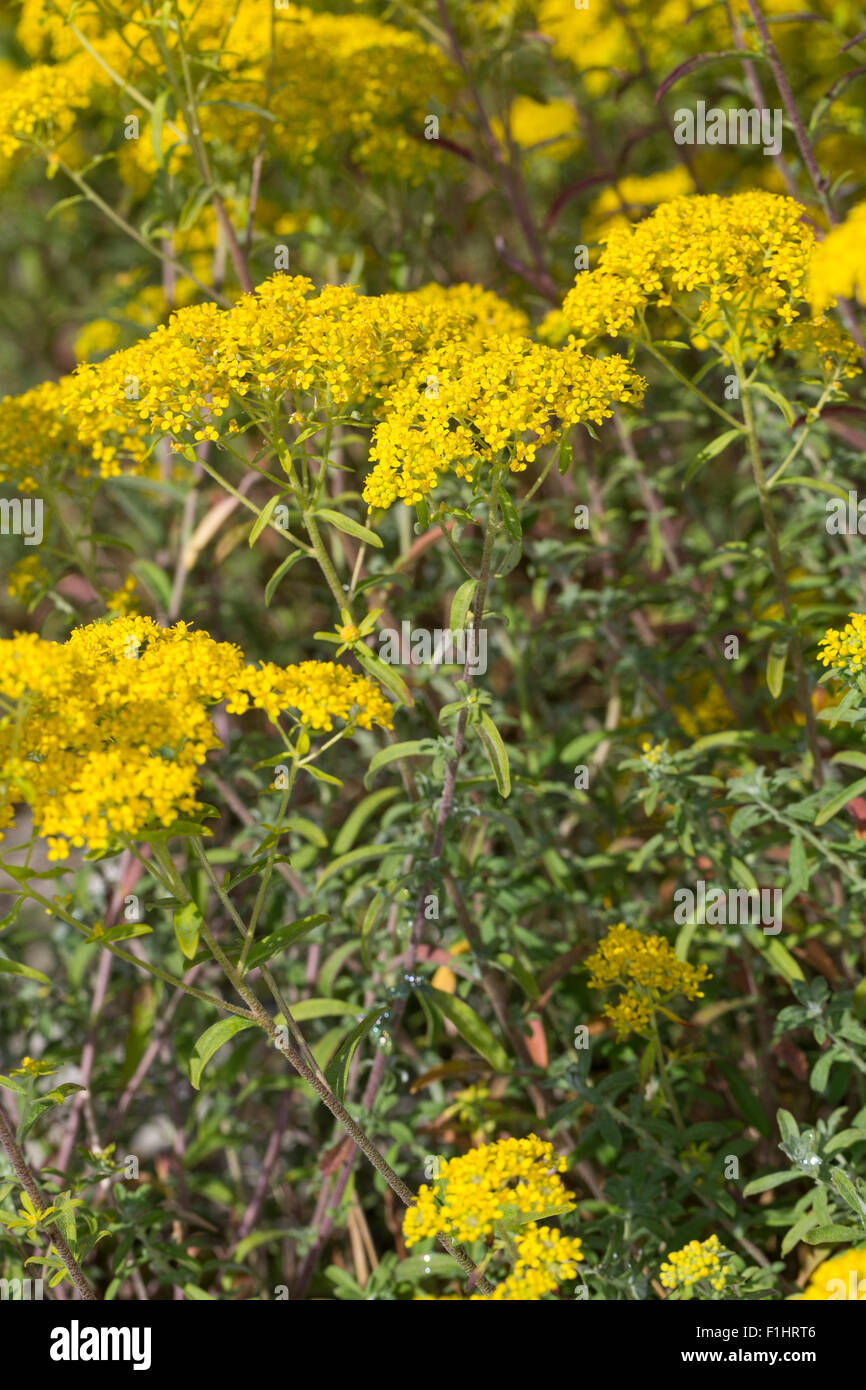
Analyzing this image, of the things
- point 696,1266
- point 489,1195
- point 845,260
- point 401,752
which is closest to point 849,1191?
point 696,1266

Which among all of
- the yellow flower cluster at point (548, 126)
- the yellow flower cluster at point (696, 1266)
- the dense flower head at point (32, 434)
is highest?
the yellow flower cluster at point (548, 126)

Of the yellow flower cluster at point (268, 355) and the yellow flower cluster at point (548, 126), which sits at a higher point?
the yellow flower cluster at point (548, 126)

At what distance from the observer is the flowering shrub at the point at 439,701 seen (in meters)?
2.42

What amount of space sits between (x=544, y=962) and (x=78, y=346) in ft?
10.7

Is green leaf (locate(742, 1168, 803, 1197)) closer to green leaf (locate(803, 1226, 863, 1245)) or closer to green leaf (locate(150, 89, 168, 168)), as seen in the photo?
green leaf (locate(803, 1226, 863, 1245))

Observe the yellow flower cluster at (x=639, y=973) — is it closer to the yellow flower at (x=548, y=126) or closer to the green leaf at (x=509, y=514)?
the green leaf at (x=509, y=514)

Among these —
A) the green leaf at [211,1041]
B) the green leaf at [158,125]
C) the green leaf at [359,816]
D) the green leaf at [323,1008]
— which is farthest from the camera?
the green leaf at [359,816]

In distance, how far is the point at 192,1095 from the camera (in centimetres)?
437

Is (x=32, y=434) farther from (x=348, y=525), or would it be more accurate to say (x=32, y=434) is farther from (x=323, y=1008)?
(x=323, y=1008)

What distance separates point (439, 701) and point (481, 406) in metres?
1.82

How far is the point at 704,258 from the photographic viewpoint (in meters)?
2.68

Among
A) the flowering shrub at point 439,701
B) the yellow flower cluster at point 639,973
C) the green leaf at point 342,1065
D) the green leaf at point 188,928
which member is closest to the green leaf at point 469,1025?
the flowering shrub at point 439,701

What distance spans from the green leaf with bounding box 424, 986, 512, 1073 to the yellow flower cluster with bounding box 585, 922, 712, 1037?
28 cm

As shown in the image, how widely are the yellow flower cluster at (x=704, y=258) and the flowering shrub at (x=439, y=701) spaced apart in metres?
0.01
